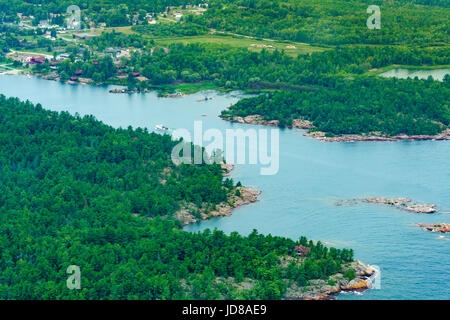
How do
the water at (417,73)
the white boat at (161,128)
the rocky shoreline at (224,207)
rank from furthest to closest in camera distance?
the water at (417,73) < the white boat at (161,128) < the rocky shoreline at (224,207)

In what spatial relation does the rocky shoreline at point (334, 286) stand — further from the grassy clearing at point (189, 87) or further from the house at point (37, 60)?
the house at point (37, 60)

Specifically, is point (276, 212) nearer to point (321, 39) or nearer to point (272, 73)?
point (272, 73)

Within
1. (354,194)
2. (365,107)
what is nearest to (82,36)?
(365,107)

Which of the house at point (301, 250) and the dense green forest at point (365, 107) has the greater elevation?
the dense green forest at point (365, 107)

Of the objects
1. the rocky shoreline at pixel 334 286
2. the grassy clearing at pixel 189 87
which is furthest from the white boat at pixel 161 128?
the rocky shoreline at pixel 334 286

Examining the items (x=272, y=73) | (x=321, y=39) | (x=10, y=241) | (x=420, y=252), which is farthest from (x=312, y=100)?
(x=10, y=241)

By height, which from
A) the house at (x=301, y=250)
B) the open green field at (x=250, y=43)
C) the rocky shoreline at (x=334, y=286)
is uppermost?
the open green field at (x=250, y=43)
